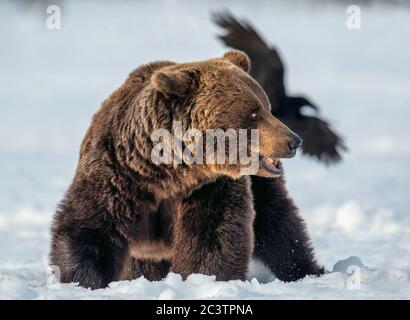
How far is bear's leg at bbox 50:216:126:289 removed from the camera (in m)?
5.62

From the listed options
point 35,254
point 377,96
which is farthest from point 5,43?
point 35,254

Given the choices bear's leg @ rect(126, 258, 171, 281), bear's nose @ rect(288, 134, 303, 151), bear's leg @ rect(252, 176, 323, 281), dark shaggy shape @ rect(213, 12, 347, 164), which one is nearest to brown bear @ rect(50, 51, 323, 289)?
bear's nose @ rect(288, 134, 303, 151)

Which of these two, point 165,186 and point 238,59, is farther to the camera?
point 238,59

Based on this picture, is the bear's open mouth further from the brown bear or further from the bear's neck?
the bear's neck

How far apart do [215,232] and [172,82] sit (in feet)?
3.23

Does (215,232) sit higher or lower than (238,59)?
lower

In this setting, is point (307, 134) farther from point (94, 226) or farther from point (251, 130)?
point (94, 226)

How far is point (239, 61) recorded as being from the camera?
6141mm

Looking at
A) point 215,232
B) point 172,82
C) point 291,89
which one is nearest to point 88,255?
point 215,232

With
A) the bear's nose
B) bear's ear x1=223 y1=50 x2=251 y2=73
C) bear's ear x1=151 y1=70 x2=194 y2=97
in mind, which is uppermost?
bear's ear x1=223 y1=50 x2=251 y2=73

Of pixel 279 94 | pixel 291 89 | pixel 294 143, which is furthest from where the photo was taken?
pixel 291 89

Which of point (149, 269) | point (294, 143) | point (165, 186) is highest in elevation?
point (294, 143)

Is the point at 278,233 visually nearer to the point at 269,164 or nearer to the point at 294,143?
the point at 269,164

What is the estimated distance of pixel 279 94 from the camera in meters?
7.39
